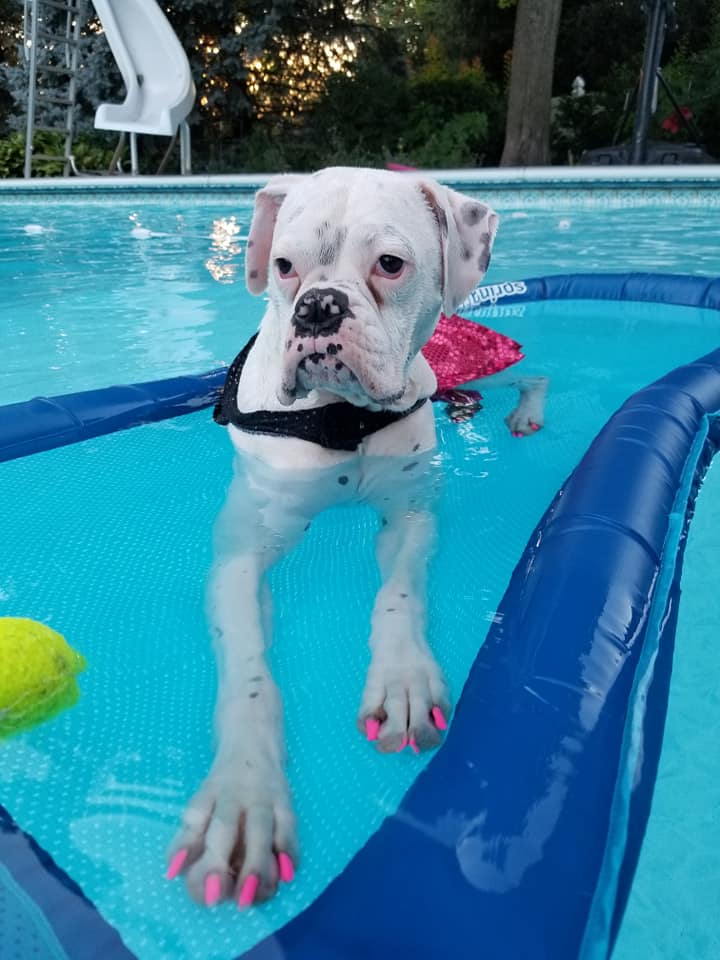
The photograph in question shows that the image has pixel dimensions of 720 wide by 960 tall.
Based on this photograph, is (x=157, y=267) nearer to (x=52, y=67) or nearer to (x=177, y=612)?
(x=177, y=612)

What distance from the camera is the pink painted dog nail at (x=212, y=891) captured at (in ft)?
4.09

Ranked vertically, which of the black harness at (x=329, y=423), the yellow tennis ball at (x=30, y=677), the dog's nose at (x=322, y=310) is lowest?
the yellow tennis ball at (x=30, y=677)

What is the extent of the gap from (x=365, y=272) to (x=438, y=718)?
1255 millimetres

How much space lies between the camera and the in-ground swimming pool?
140 cm

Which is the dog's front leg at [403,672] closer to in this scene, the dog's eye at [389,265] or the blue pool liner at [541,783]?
the blue pool liner at [541,783]

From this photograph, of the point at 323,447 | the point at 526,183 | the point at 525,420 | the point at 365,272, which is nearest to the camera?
the point at 365,272

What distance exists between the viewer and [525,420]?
3.58 m

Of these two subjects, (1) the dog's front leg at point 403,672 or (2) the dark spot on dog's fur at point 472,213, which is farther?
(2) the dark spot on dog's fur at point 472,213

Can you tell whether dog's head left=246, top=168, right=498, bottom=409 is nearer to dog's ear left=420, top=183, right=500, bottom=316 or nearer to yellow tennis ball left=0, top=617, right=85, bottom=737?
dog's ear left=420, top=183, right=500, bottom=316

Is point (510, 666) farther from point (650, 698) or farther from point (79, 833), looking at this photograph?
point (79, 833)

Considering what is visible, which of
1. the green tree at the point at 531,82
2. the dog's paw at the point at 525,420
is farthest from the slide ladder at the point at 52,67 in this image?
the dog's paw at the point at 525,420

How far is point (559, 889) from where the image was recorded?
118 cm

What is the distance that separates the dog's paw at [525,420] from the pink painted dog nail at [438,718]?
207cm

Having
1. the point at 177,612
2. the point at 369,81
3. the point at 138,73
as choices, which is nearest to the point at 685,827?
the point at 177,612
